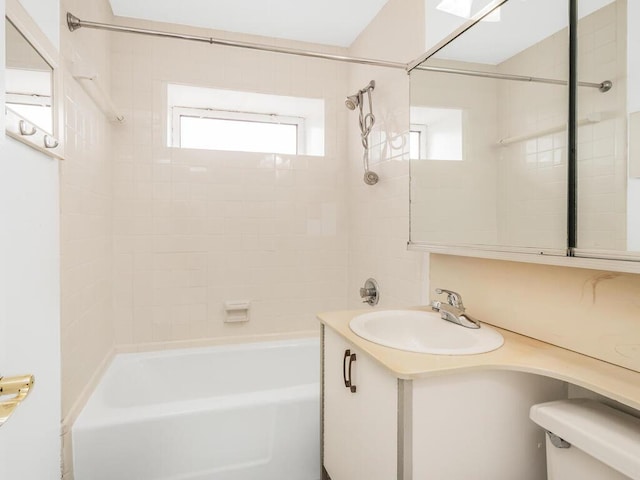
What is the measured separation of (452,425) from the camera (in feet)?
3.11

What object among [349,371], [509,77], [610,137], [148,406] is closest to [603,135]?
[610,137]

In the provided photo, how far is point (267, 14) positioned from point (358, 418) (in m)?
2.18

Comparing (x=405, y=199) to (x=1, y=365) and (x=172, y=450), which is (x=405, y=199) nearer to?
(x=172, y=450)

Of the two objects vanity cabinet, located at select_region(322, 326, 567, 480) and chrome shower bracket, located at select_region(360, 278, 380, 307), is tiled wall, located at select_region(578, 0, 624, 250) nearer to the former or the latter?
vanity cabinet, located at select_region(322, 326, 567, 480)

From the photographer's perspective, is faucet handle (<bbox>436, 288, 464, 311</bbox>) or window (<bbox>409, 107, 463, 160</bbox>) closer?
faucet handle (<bbox>436, 288, 464, 311</bbox>)

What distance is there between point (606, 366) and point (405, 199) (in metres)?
1.15

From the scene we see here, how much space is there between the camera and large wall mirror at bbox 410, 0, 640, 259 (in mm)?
959

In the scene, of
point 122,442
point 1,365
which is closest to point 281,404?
point 122,442

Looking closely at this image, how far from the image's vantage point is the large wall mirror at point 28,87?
2.79 feet

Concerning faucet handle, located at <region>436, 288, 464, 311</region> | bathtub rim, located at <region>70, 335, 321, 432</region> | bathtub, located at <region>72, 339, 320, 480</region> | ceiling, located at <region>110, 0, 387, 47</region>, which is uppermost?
ceiling, located at <region>110, 0, 387, 47</region>

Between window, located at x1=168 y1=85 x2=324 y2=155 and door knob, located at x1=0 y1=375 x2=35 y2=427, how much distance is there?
80.9 inches

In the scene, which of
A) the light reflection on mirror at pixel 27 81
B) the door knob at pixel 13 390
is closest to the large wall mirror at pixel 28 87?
the light reflection on mirror at pixel 27 81

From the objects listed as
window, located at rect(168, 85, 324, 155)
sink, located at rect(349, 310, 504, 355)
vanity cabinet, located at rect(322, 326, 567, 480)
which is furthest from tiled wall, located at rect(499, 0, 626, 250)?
window, located at rect(168, 85, 324, 155)

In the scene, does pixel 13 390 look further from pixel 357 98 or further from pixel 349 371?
pixel 357 98
